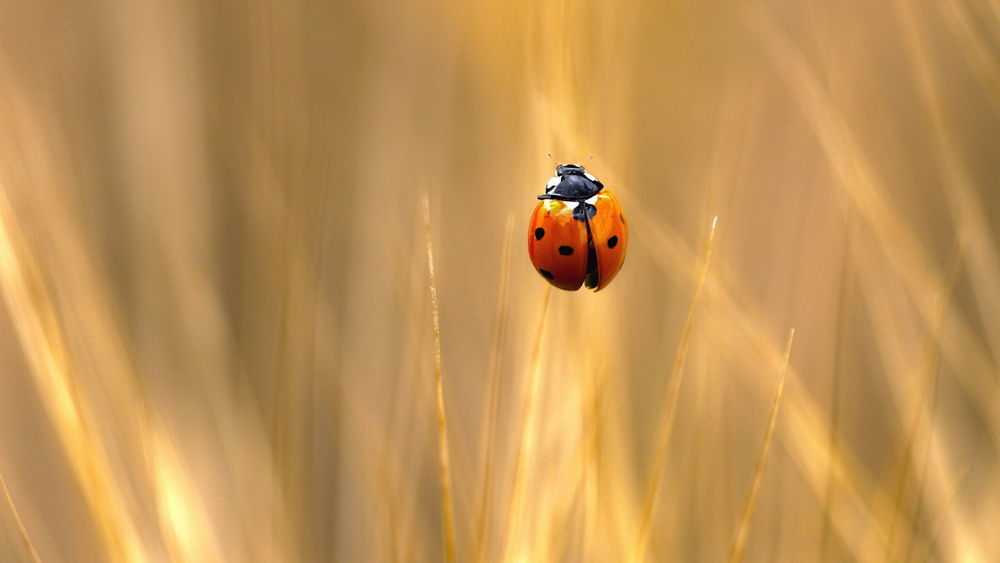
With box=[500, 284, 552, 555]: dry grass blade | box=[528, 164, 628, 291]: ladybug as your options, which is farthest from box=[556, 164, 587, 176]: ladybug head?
box=[500, 284, 552, 555]: dry grass blade

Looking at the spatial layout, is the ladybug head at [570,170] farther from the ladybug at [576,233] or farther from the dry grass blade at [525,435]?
the dry grass blade at [525,435]

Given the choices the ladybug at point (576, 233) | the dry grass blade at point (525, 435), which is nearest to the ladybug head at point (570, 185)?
the ladybug at point (576, 233)

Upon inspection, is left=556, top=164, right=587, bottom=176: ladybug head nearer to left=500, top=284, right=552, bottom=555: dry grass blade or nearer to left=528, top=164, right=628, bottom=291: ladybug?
left=528, top=164, right=628, bottom=291: ladybug

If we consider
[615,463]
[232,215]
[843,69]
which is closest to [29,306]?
[232,215]

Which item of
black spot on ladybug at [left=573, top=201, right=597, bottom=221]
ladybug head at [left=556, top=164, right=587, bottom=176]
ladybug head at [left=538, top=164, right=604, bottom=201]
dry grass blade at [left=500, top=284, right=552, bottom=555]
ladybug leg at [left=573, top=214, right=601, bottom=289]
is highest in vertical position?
ladybug head at [left=556, top=164, right=587, bottom=176]

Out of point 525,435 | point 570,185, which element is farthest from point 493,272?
point 525,435

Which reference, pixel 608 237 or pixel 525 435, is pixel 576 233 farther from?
pixel 525 435

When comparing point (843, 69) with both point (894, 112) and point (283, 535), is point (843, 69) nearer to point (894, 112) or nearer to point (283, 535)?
point (894, 112)

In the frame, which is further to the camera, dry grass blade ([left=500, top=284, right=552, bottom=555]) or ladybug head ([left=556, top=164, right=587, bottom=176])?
ladybug head ([left=556, top=164, right=587, bottom=176])
